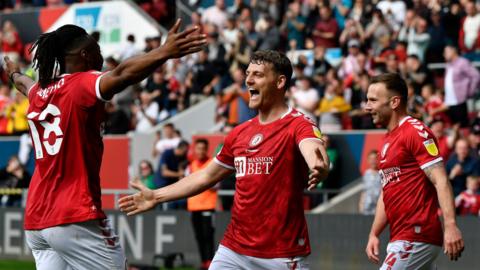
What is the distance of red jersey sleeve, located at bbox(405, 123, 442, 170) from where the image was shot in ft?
28.5

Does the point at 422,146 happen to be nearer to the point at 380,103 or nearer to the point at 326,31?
the point at 380,103

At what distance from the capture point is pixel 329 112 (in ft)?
63.6

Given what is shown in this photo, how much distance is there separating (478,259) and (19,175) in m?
10.4

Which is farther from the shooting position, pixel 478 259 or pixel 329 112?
pixel 329 112

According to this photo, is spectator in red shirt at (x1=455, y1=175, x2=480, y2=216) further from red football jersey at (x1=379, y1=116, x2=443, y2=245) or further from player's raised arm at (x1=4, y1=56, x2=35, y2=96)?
player's raised arm at (x1=4, y1=56, x2=35, y2=96)

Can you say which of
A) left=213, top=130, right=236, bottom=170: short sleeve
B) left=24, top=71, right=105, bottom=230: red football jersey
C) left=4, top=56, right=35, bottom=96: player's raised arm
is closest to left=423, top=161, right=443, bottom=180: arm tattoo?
Result: left=213, top=130, right=236, bottom=170: short sleeve

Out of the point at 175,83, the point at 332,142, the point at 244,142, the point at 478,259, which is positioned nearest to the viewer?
the point at 244,142

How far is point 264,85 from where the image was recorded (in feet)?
26.8

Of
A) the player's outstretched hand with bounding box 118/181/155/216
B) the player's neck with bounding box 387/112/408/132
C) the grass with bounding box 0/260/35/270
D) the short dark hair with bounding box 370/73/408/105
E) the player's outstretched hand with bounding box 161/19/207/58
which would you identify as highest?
the player's outstretched hand with bounding box 161/19/207/58

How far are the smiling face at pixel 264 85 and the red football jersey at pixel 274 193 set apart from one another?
0.16 metres

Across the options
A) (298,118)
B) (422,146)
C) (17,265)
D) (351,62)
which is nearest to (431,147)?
(422,146)

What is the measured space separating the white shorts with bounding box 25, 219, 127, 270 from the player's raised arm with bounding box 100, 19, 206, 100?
99 centimetres

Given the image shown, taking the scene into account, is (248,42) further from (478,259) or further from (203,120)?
(478,259)

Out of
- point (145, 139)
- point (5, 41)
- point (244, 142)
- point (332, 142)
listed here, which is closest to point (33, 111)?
point (244, 142)
